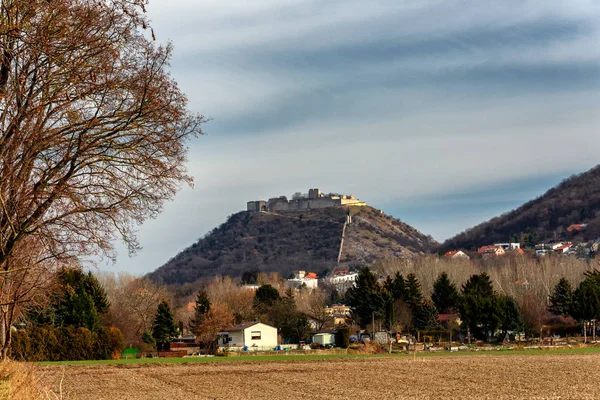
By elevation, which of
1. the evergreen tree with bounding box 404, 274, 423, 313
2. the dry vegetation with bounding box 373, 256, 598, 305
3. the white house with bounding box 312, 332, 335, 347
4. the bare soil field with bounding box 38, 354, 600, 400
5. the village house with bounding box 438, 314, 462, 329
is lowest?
the bare soil field with bounding box 38, 354, 600, 400

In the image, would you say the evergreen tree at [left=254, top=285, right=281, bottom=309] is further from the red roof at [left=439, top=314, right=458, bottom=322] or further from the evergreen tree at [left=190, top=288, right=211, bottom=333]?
the red roof at [left=439, top=314, right=458, bottom=322]

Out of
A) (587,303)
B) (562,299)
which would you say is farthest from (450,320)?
(587,303)

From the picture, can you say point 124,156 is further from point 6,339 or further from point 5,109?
point 6,339

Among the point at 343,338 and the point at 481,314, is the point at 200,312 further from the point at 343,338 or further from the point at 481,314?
the point at 481,314

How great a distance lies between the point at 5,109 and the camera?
14.1 m

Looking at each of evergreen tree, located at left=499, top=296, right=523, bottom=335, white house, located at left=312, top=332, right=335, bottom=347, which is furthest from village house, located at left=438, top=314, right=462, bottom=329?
white house, located at left=312, top=332, right=335, bottom=347

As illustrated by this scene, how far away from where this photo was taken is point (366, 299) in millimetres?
98625

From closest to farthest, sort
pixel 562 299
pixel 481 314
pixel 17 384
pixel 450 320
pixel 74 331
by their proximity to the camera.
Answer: pixel 17 384 → pixel 74 331 → pixel 481 314 → pixel 562 299 → pixel 450 320

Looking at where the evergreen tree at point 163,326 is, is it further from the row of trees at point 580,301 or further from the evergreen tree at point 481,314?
the row of trees at point 580,301

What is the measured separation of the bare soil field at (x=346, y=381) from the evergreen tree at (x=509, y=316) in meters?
33.9

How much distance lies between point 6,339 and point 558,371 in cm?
3234

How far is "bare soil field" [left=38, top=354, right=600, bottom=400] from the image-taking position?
103 ft

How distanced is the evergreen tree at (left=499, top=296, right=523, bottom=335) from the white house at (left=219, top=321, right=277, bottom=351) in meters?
24.7

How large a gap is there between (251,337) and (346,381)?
48.1 metres
